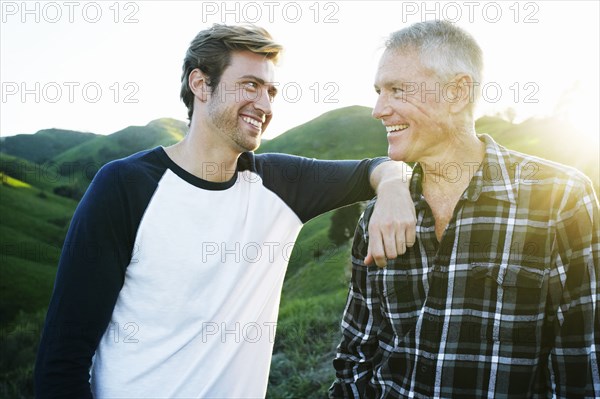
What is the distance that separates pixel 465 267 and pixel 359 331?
88 cm

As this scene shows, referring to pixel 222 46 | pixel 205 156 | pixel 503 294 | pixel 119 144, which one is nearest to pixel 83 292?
Result: pixel 205 156

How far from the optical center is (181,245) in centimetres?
300

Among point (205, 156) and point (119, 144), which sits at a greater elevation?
point (119, 144)

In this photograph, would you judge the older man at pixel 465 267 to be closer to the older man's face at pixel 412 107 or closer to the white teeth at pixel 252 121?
the older man's face at pixel 412 107

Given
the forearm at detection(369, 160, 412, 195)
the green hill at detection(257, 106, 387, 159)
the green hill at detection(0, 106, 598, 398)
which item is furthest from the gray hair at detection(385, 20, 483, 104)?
the green hill at detection(257, 106, 387, 159)

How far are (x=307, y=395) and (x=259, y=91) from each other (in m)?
4.93

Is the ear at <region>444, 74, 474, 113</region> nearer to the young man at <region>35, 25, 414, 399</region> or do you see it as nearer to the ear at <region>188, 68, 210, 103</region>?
the young man at <region>35, 25, 414, 399</region>

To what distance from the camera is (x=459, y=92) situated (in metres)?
3.19

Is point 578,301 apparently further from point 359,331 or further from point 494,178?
point 359,331

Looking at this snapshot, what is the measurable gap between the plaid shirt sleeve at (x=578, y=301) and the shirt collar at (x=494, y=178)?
32 cm

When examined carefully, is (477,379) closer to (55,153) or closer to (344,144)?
(344,144)

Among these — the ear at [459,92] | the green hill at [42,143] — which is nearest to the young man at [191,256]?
the ear at [459,92]

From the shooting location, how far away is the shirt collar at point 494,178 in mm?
2826

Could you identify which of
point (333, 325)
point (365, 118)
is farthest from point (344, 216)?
point (365, 118)
